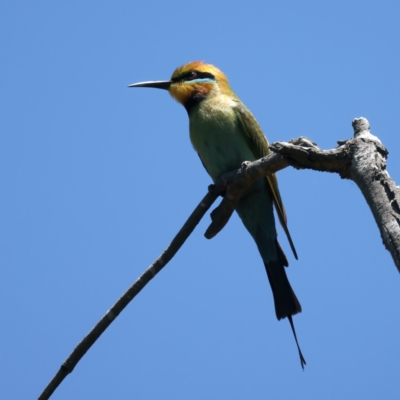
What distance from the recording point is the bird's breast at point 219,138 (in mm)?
3764

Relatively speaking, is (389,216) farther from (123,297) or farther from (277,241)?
(277,241)

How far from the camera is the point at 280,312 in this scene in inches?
136

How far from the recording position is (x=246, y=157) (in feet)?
12.4

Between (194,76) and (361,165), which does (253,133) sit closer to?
(194,76)

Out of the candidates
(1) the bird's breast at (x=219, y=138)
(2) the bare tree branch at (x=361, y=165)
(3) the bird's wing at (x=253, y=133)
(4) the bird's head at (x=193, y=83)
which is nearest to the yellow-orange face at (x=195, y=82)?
(4) the bird's head at (x=193, y=83)

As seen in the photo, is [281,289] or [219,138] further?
[219,138]

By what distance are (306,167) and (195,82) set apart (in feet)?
6.91

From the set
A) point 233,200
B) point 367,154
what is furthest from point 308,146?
point 233,200

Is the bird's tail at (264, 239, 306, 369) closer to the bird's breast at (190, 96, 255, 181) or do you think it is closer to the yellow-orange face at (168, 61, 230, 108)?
the bird's breast at (190, 96, 255, 181)

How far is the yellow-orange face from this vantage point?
4.15 meters

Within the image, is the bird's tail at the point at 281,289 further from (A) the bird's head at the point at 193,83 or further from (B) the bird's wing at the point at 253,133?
(A) the bird's head at the point at 193,83

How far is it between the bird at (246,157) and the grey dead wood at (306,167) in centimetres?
59

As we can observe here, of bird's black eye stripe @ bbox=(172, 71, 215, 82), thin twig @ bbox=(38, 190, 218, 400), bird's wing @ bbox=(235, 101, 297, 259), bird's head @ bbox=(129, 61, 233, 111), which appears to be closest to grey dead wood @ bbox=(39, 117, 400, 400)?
thin twig @ bbox=(38, 190, 218, 400)

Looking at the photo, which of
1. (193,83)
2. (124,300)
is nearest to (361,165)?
(124,300)
